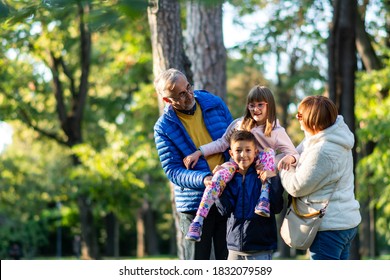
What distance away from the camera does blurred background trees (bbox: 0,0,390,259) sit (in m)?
16.2

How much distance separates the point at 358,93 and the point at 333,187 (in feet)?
50.8

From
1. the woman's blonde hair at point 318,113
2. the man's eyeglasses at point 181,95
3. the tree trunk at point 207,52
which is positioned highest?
the tree trunk at point 207,52

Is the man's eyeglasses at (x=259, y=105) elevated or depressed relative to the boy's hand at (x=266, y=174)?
elevated

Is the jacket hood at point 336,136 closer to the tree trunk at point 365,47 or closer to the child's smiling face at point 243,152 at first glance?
the child's smiling face at point 243,152

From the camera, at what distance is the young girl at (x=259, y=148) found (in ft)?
15.2

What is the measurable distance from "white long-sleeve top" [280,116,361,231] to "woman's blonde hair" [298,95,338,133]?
4cm

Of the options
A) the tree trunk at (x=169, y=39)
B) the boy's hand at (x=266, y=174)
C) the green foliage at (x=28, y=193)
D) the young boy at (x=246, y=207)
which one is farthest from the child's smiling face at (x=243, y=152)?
the green foliage at (x=28, y=193)

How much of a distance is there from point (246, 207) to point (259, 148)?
1.36ft

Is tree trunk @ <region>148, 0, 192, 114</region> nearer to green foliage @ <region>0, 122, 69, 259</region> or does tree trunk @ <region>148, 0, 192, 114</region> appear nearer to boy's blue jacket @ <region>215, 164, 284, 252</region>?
boy's blue jacket @ <region>215, 164, 284, 252</region>

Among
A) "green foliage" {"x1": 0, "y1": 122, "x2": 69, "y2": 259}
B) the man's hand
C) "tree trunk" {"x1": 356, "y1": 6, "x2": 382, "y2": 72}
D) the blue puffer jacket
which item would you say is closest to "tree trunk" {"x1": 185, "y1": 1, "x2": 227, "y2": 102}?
the blue puffer jacket

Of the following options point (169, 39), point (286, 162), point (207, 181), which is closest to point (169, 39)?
point (169, 39)

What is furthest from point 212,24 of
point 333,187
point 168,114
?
point 333,187

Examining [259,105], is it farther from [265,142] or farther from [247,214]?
[247,214]

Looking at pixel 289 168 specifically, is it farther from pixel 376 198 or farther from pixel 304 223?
pixel 376 198
